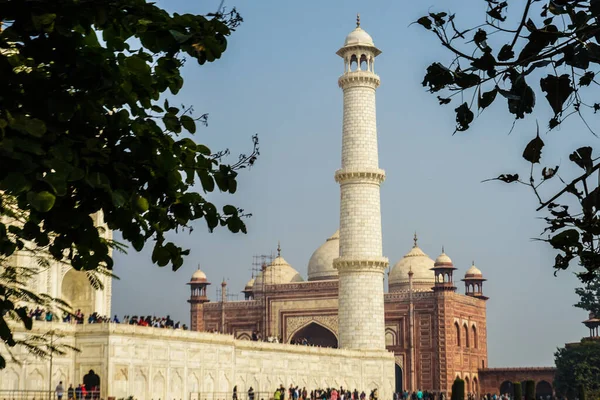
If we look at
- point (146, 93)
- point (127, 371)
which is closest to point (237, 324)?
point (127, 371)

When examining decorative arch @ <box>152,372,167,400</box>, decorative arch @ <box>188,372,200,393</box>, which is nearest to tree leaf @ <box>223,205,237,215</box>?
decorative arch @ <box>152,372,167,400</box>

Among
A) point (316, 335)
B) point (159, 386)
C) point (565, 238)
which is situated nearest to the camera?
point (565, 238)

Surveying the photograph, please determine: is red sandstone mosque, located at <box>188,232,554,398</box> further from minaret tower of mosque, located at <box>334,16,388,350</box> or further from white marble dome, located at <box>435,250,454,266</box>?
minaret tower of mosque, located at <box>334,16,388,350</box>

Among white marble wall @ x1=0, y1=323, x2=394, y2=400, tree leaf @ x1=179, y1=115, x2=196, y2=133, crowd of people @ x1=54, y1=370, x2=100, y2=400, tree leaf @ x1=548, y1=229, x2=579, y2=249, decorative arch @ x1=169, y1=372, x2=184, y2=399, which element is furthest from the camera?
decorative arch @ x1=169, y1=372, x2=184, y2=399

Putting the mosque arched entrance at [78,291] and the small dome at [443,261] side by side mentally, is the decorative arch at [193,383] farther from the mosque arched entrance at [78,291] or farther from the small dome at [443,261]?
the small dome at [443,261]

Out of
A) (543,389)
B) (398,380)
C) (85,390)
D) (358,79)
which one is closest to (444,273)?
(398,380)

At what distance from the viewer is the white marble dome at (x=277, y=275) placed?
55406mm

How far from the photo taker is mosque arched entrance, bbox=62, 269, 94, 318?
115ft

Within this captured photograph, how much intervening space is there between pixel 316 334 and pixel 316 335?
0.05 m

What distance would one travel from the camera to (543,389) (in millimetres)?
57062

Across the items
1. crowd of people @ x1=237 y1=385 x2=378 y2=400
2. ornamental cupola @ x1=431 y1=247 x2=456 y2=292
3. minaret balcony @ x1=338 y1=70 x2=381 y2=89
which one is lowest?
crowd of people @ x1=237 y1=385 x2=378 y2=400

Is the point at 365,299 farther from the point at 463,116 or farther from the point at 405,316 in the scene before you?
the point at 463,116

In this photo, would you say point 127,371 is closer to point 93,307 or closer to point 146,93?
point 93,307

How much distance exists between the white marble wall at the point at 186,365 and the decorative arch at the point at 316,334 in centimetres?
1076
